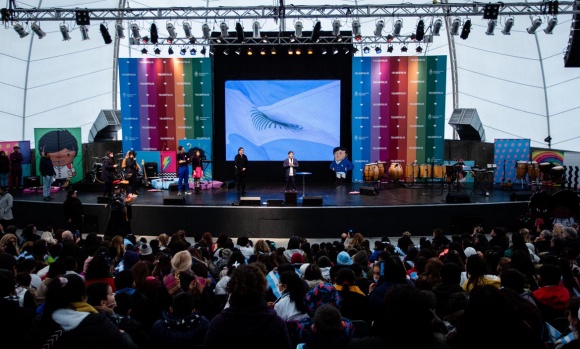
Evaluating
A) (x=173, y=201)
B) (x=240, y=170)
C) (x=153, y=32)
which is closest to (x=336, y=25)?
(x=240, y=170)

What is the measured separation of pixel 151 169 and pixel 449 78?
1185 centimetres

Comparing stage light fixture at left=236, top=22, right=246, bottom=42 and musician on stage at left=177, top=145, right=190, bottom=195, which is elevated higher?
stage light fixture at left=236, top=22, right=246, bottom=42

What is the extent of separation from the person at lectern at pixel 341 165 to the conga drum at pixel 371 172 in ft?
2.91

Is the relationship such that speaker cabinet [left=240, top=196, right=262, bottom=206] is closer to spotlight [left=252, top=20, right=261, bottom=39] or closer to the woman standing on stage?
the woman standing on stage

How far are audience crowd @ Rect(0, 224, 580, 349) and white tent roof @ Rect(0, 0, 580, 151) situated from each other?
1429cm

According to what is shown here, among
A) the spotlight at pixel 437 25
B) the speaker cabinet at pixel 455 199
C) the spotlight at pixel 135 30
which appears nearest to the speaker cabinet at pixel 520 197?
the speaker cabinet at pixel 455 199

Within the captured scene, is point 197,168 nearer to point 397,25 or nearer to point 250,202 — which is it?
point 250,202

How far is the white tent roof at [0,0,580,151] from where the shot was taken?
20.5 meters

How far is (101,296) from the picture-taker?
4293 mm

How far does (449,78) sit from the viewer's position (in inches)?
909

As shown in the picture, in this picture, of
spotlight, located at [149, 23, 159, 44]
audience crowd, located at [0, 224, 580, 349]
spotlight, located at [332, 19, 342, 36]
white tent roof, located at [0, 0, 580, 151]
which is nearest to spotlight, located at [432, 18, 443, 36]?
spotlight, located at [332, 19, 342, 36]

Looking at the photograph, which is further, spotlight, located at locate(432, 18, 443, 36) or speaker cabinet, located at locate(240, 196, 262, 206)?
spotlight, located at locate(432, 18, 443, 36)

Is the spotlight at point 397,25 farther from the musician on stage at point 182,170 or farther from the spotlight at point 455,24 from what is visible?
the musician on stage at point 182,170

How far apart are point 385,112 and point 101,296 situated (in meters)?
17.4
